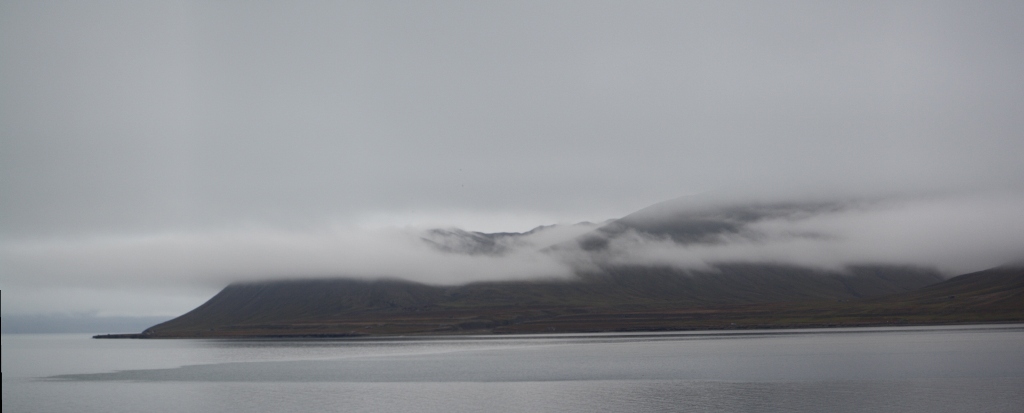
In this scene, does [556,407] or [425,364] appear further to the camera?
[425,364]

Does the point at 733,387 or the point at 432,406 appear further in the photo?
the point at 733,387

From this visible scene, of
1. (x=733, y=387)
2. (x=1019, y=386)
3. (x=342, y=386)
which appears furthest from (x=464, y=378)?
(x=1019, y=386)

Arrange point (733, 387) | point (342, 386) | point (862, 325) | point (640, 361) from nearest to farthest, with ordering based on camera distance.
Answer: point (733, 387) → point (342, 386) → point (640, 361) → point (862, 325)

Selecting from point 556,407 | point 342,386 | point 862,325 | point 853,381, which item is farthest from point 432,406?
point 862,325

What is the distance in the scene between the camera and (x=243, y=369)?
10138 cm

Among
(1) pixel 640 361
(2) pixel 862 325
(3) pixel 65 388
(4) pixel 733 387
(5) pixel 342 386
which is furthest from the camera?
(2) pixel 862 325

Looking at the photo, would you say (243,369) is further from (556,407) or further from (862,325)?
(862,325)

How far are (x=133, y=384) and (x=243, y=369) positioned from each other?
65.9 ft

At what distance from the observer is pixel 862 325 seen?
196m

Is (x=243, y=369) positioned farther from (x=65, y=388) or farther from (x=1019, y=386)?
(x=1019, y=386)

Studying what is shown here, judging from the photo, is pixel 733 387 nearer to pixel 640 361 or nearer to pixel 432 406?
pixel 432 406

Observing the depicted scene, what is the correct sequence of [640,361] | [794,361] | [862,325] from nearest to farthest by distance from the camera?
[794,361] → [640,361] → [862,325]

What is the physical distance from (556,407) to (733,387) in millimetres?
15670

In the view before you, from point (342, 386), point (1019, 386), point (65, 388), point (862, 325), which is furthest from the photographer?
point (862, 325)
